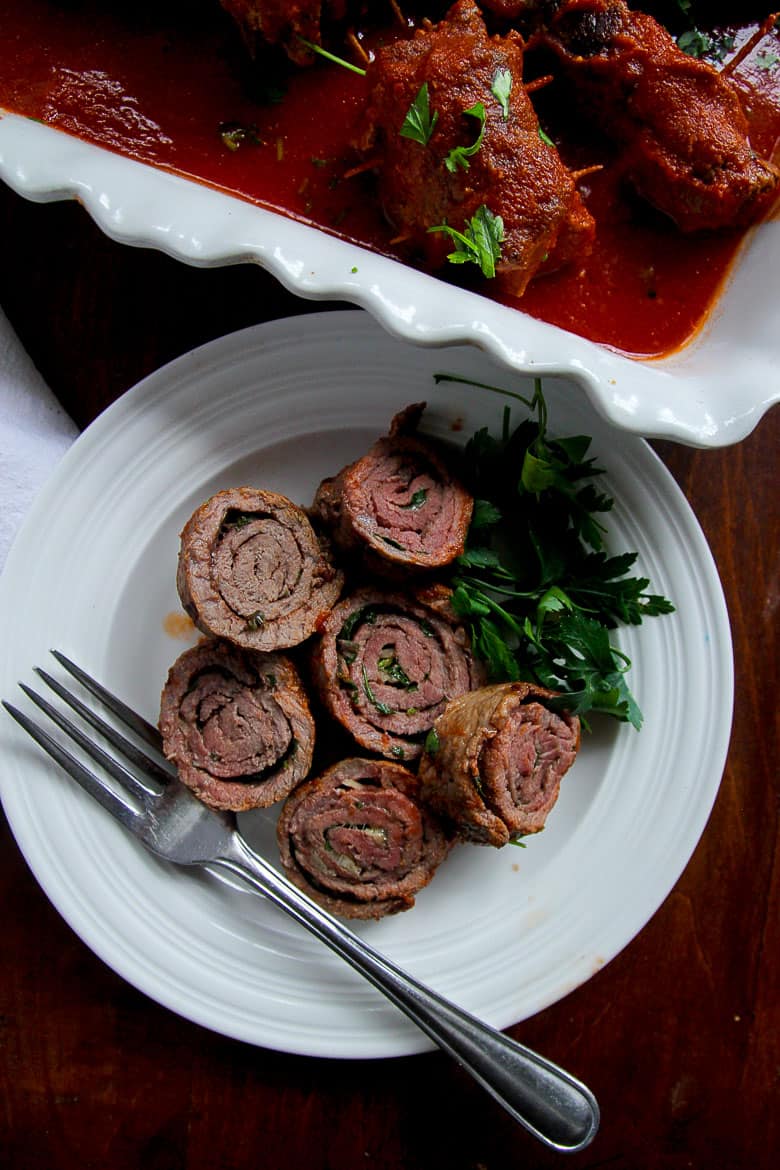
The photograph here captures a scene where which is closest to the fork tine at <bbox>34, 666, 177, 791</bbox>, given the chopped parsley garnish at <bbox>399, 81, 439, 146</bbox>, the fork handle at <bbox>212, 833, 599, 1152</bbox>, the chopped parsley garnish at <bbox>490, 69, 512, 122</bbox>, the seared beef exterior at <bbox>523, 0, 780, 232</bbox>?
the fork handle at <bbox>212, 833, 599, 1152</bbox>

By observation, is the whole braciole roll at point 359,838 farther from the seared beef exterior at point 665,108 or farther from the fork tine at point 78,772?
the seared beef exterior at point 665,108

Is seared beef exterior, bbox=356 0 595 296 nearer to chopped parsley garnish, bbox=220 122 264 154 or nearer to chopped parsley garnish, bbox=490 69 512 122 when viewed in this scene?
chopped parsley garnish, bbox=490 69 512 122

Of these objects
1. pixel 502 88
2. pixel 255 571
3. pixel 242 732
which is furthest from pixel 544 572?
pixel 502 88

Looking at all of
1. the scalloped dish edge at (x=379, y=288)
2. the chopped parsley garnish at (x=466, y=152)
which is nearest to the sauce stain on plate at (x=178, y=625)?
the scalloped dish edge at (x=379, y=288)

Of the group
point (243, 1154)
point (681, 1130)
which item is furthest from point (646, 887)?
point (243, 1154)

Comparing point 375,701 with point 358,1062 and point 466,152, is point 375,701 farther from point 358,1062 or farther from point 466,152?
point 466,152
